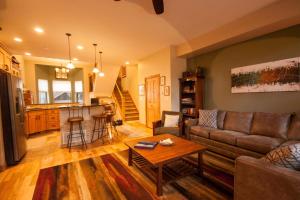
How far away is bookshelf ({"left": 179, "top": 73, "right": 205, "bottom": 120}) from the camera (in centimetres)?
446

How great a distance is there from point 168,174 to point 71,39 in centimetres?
402

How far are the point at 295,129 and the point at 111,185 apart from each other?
324cm

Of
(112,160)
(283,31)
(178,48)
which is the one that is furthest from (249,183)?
(178,48)

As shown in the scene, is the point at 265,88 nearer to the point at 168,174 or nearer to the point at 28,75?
the point at 168,174

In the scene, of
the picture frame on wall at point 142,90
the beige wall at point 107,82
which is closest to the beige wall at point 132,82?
the beige wall at point 107,82

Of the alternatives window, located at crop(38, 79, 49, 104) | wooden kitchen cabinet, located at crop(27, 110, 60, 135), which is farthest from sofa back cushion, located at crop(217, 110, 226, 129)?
window, located at crop(38, 79, 49, 104)

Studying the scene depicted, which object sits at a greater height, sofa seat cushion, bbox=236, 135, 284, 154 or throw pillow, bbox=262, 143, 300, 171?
throw pillow, bbox=262, 143, 300, 171

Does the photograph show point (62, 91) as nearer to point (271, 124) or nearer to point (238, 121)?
point (238, 121)

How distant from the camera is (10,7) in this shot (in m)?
2.52

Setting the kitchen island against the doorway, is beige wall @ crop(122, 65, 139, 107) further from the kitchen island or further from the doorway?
the kitchen island

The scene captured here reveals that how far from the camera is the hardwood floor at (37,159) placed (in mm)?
2197

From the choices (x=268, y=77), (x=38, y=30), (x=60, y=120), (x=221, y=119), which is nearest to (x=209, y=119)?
(x=221, y=119)

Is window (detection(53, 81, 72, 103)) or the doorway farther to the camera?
window (detection(53, 81, 72, 103))

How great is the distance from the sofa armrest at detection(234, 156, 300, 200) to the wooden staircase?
20.8 ft
